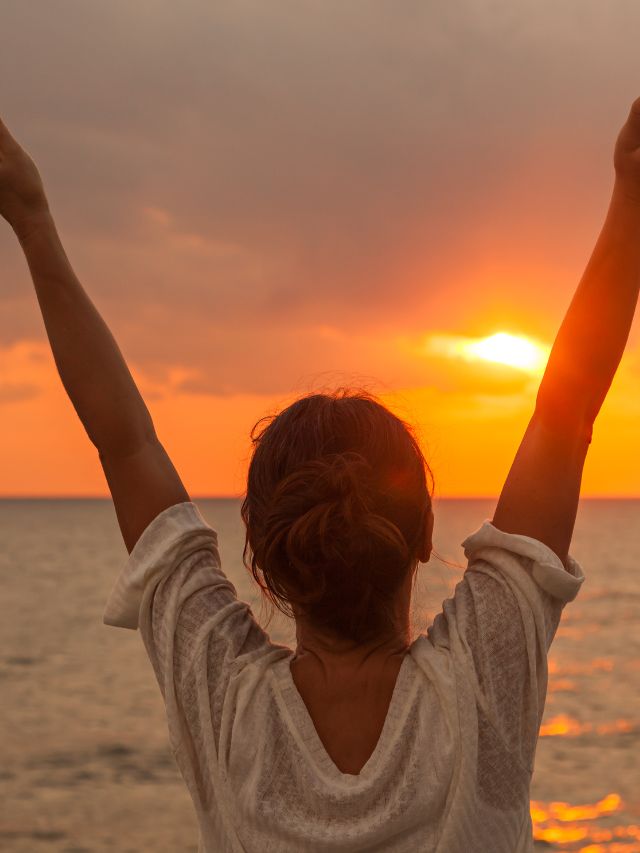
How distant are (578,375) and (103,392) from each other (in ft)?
2.62

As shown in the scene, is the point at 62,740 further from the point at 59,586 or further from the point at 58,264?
the point at 59,586

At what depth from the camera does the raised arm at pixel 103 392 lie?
175cm

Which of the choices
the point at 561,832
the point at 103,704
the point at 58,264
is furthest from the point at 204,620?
the point at 103,704

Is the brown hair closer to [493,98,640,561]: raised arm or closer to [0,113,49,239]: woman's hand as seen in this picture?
[493,98,640,561]: raised arm

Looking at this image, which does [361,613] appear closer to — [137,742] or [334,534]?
[334,534]

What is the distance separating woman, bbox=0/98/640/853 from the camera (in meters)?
1.54

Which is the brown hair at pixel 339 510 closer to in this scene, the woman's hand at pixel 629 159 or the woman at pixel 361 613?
the woman at pixel 361 613

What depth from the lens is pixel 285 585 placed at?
1648mm

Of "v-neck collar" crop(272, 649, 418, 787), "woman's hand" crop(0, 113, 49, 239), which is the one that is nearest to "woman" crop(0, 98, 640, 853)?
"v-neck collar" crop(272, 649, 418, 787)

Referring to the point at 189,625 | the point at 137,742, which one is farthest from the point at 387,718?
the point at 137,742

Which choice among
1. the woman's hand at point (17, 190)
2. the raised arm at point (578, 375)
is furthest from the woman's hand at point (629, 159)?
the woman's hand at point (17, 190)

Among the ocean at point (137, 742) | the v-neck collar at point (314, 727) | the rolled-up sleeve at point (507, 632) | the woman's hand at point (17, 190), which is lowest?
the ocean at point (137, 742)

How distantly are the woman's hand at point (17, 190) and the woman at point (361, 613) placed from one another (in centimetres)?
32

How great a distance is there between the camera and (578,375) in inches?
66.2
